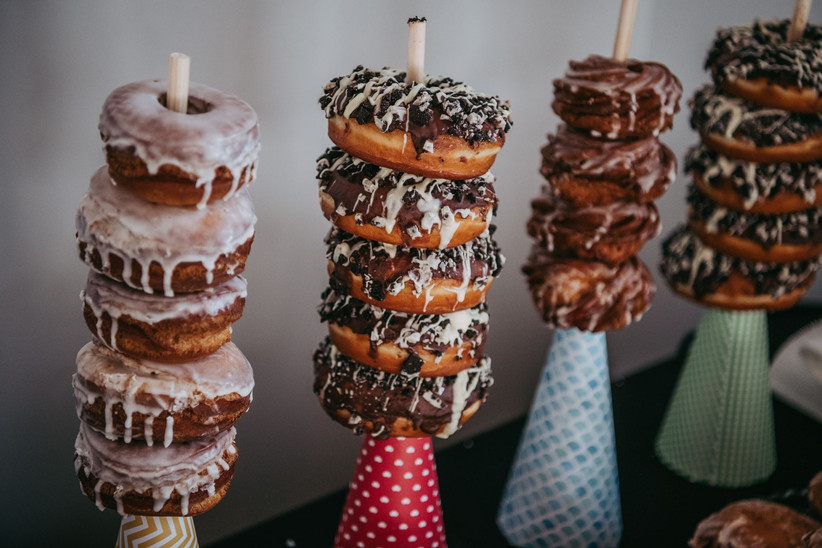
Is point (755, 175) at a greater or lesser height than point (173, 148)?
lesser

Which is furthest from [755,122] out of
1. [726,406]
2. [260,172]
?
[260,172]

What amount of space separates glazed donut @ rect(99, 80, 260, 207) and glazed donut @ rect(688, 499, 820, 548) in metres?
0.94

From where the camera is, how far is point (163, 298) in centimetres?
92

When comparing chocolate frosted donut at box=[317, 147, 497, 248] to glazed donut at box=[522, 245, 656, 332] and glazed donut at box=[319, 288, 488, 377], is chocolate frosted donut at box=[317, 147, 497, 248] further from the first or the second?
glazed donut at box=[522, 245, 656, 332]

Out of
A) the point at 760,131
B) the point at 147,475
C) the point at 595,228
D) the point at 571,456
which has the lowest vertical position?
the point at 571,456

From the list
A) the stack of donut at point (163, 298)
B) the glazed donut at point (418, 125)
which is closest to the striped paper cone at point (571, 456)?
the glazed donut at point (418, 125)

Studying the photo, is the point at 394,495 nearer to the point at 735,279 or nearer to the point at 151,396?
the point at 151,396

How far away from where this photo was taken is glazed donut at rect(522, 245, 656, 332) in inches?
54.1

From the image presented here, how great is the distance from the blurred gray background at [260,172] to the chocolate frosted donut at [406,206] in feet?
1.05

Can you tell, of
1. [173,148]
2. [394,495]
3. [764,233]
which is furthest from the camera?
[764,233]

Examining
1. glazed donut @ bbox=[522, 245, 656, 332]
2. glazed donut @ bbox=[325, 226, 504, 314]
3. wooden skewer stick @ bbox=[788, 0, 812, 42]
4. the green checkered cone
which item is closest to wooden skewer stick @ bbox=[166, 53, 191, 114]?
glazed donut @ bbox=[325, 226, 504, 314]

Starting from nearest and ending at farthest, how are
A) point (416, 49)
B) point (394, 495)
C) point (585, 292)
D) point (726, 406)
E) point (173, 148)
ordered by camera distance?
point (173, 148)
point (416, 49)
point (394, 495)
point (585, 292)
point (726, 406)

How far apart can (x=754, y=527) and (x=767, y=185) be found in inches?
22.7

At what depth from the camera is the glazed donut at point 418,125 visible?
997 mm
